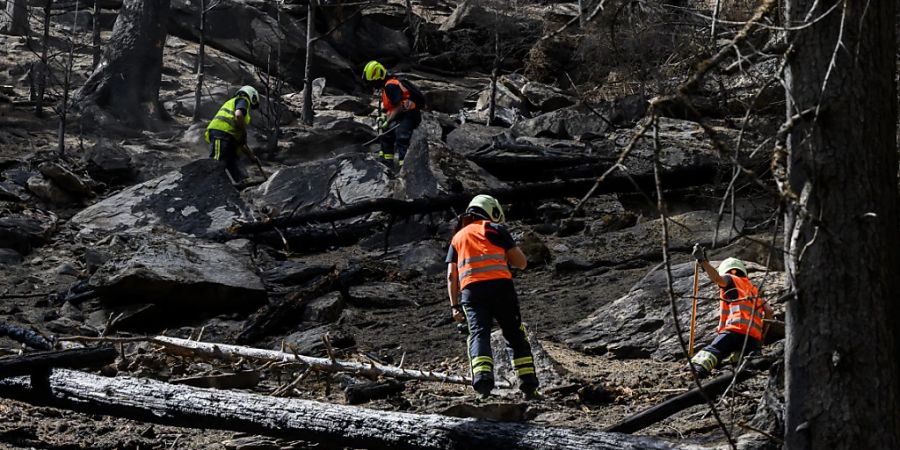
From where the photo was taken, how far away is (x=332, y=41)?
1019 inches

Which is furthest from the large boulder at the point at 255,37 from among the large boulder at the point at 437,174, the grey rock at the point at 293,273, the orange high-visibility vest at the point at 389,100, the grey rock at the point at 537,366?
the grey rock at the point at 537,366

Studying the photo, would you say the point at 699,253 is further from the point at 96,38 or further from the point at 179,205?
the point at 96,38

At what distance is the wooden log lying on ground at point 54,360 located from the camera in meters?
6.31

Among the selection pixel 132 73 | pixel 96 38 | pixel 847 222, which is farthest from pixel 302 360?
pixel 96 38

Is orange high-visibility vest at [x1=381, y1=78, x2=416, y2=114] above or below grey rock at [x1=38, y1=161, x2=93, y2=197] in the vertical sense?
above

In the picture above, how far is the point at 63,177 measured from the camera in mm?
14695

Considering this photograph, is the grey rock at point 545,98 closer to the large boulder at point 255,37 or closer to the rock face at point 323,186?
the large boulder at point 255,37

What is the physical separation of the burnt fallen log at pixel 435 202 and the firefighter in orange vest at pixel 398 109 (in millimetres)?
1930

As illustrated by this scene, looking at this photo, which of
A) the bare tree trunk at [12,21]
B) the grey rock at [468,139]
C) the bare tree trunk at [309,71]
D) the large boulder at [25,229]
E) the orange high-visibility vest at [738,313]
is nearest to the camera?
the orange high-visibility vest at [738,313]

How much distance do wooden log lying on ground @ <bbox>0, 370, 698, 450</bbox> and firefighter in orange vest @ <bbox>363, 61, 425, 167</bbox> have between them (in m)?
8.60

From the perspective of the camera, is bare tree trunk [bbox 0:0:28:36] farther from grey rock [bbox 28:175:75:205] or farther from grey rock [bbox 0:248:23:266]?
grey rock [bbox 0:248:23:266]

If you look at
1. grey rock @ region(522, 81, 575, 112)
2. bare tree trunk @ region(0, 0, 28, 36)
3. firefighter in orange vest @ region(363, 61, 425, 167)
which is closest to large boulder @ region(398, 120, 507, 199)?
firefighter in orange vest @ region(363, 61, 425, 167)

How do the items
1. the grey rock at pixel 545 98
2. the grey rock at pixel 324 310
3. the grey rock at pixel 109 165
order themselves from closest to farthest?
the grey rock at pixel 324 310, the grey rock at pixel 109 165, the grey rock at pixel 545 98

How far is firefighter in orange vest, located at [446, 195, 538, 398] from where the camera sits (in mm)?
6980
